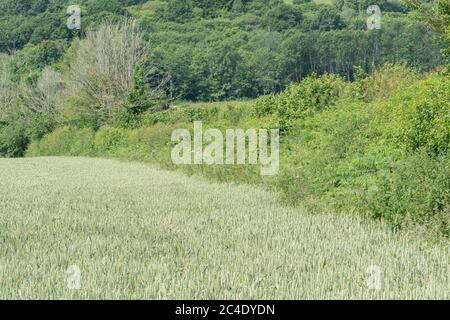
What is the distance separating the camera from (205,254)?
6.55 m

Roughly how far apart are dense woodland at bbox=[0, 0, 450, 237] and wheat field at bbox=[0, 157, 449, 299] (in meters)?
0.94

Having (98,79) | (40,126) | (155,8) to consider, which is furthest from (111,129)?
(155,8)

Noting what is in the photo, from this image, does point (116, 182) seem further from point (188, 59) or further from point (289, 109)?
point (188, 59)

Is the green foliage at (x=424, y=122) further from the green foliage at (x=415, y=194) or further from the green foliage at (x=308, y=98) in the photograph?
the green foliage at (x=308, y=98)

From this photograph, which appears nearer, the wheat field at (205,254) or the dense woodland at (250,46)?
the wheat field at (205,254)

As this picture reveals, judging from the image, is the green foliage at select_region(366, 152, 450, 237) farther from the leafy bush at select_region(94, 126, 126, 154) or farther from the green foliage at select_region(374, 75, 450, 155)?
the leafy bush at select_region(94, 126, 126, 154)

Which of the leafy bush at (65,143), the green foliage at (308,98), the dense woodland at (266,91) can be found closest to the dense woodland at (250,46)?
the dense woodland at (266,91)

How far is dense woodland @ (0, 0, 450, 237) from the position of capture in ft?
31.5

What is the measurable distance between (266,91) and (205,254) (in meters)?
76.1

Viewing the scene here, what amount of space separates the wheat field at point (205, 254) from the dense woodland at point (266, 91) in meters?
0.94

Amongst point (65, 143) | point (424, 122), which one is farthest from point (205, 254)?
point (65, 143)

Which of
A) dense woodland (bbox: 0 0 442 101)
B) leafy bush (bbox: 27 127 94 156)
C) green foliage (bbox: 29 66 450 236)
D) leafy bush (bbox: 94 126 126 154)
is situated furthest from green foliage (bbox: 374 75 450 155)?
dense woodland (bbox: 0 0 442 101)

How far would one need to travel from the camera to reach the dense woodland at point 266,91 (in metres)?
9.60

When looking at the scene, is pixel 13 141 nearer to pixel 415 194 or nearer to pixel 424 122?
pixel 424 122
